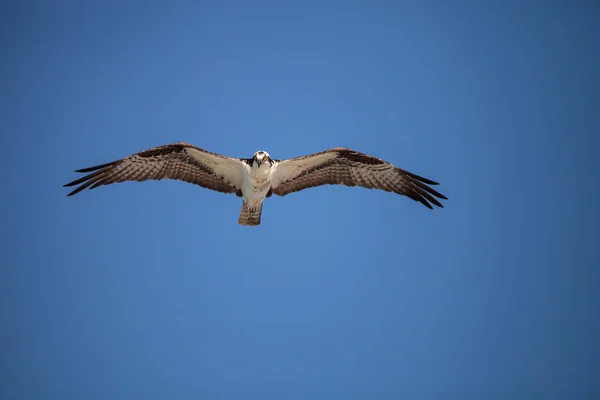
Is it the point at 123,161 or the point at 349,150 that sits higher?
the point at 349,150

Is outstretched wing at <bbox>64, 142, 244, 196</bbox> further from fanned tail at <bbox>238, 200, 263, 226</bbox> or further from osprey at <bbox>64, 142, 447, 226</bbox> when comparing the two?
fanned tail at <bbox>238, 200, 263, 226</bbox>

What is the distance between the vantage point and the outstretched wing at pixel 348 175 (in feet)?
44.3

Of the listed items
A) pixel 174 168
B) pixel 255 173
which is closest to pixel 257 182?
pixel 255 173

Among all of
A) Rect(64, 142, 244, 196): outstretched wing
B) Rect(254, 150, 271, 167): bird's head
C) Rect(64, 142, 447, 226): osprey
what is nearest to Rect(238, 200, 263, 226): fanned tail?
Rect(64, 142, 447, 226): osprey

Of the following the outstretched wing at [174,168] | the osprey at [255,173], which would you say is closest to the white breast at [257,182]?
the osprey at [255,173]

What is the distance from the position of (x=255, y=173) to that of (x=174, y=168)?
2.22 metres

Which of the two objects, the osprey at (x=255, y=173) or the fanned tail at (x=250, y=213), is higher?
the osprey at (x=255, y=173)

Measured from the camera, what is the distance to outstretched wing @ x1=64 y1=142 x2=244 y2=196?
1291 cm

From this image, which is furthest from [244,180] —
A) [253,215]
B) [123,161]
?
[123,161]

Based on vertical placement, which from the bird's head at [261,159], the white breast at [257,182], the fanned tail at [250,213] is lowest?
the fanned tail at [250,213]

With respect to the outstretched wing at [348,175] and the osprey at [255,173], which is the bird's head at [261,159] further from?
the outstretched wing at [348,175]

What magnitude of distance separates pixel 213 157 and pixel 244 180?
93 centimetres

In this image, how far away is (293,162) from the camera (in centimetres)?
1328

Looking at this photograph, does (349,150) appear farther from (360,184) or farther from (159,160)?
(159,160)
